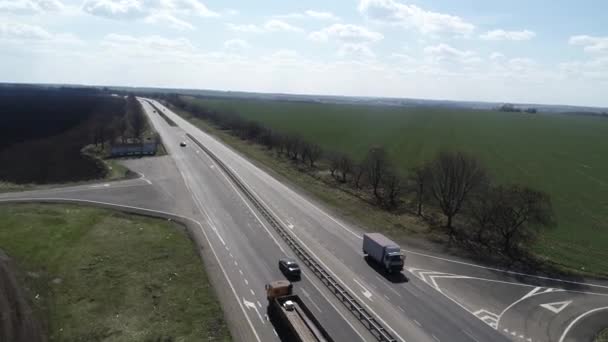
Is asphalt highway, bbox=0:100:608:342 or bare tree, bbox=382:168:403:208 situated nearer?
asphalt highway, bbox=0:100:608:342

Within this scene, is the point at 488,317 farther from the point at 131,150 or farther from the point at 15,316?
the point at 131,150

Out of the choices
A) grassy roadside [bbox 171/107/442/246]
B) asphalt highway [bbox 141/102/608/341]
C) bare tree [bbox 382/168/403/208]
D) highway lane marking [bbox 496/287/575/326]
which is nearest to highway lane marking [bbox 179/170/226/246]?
asphalt highway [bbox 141/102/608/341]

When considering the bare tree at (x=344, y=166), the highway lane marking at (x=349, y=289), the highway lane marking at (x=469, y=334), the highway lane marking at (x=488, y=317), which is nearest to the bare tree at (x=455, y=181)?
the highway lane marking at (x=488, y=317)

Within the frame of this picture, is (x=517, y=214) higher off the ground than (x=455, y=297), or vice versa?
(x=517, y=214)

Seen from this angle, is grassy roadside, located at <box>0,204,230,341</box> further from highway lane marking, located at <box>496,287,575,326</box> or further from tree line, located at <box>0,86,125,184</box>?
tree line, located at <box>0,86,125,184</box>

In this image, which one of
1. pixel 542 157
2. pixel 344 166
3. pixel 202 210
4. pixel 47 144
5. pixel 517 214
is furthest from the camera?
pixel 47 144

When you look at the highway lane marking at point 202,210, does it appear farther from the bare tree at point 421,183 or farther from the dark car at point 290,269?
the bare tree at point 421,183

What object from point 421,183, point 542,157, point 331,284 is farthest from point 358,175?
point 542,157
